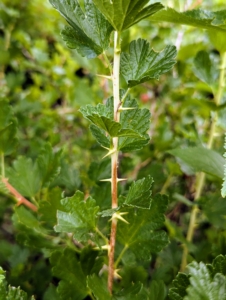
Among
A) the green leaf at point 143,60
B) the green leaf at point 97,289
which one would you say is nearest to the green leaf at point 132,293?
the green leaf at point 97,289

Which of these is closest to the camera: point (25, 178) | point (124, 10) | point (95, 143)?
point (124, 10)

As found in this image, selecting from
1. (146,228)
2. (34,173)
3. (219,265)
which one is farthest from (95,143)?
(219,265)

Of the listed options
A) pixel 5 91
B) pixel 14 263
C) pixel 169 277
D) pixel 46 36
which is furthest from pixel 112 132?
pixel 46 36

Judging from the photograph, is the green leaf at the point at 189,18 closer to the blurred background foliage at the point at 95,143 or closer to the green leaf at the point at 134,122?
the green leaf at the point at 134,122

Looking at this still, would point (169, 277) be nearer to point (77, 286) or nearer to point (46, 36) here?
point (77, 286)

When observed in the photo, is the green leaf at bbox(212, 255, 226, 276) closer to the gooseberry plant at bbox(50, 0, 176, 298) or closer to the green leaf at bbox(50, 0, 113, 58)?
the gooseberry plant at bbox(50, 0, 176, 298)

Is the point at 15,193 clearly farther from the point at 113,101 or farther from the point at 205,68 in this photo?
the point at 205,68
